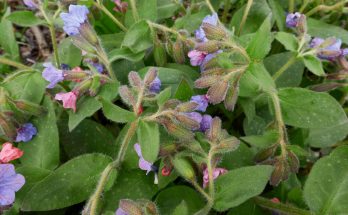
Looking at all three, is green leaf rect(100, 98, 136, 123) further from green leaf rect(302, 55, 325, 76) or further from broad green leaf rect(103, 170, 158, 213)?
green leaf rect(302, 55, 325, 76)

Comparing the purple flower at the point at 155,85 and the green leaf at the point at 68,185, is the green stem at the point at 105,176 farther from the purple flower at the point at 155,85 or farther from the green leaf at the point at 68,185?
the purple flower at the point at 155,85

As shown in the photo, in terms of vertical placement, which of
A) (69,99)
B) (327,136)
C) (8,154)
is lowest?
(327,136)

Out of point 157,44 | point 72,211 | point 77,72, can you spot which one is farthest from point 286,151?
point 72,211

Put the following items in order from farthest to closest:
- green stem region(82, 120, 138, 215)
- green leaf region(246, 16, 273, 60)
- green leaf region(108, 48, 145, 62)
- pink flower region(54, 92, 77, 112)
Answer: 1. green leaf region(108, 48, 145, 62)
2. pink flower region(54, 92, 77, 112)
3. green leaf region(246, 16, 273, 60)
4. green stem region(82, 120, 138, 215)

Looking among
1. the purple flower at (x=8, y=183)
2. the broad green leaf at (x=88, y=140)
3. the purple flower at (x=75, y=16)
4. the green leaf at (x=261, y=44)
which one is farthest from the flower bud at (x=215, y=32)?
the purple flower at (x=8, y=183)

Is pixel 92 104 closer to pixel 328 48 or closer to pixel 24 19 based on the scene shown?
pixel 24 19

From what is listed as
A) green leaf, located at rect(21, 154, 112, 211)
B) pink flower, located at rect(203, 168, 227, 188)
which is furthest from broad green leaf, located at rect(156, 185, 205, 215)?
green leaf, located at rect(21, 154, 112, 211)

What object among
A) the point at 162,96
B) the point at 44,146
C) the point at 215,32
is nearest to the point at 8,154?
the point at 44,146
